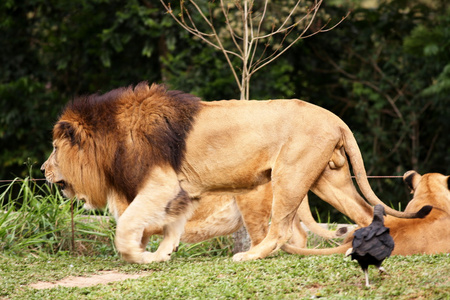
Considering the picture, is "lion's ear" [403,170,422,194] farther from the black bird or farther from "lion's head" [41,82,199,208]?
the black bird

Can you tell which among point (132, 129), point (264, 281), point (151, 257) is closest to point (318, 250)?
point (264, 281)

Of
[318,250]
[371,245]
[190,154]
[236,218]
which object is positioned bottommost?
[318,250]

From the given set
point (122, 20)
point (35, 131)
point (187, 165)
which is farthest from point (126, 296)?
point (35, 131)

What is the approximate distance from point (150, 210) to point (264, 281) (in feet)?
4.57

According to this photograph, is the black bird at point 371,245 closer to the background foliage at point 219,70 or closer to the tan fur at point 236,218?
the tan fur at point 236,218

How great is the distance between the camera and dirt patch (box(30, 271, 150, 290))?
5480 millimetres

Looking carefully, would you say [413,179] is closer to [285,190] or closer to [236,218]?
[285,190]

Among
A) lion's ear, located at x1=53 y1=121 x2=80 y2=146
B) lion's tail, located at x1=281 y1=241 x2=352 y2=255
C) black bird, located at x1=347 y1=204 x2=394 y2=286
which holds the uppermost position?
lion's ear, located at x1=53 y1=121 x2=80 y2=146

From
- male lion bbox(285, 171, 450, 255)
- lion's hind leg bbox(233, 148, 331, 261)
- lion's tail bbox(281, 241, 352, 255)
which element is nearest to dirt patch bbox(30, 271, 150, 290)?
lion's hind leg bbox(233, 148, 331, 261)

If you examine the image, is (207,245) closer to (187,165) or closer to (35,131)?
(187,165)

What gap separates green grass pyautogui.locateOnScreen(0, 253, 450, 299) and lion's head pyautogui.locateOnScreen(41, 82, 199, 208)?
79 cm

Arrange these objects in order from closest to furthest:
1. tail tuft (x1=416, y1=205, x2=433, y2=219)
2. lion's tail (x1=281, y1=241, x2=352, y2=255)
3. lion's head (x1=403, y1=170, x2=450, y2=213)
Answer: tail tuft (x1=416, y1=205, x2=433, y2=219)
lion's tail (x1=281, y1=241, x2=352, y2=255)
lion's head (x1=403, y1=170, x2=450, y2=213)

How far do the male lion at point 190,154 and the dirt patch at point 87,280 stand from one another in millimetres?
265

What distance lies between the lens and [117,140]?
6000 mm
